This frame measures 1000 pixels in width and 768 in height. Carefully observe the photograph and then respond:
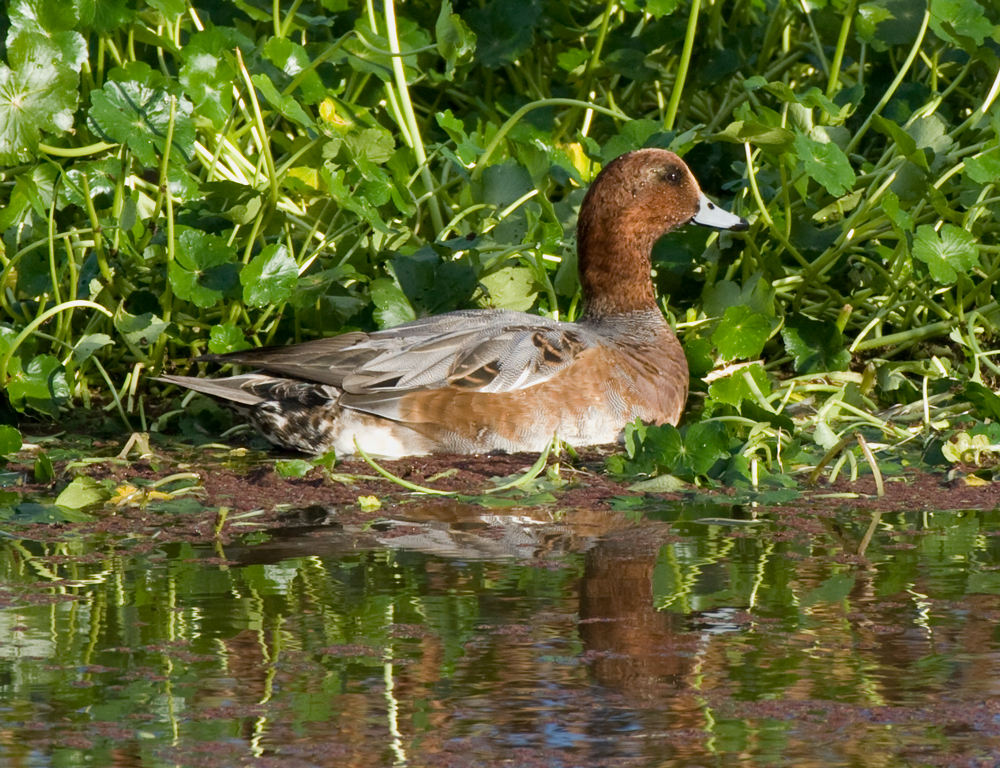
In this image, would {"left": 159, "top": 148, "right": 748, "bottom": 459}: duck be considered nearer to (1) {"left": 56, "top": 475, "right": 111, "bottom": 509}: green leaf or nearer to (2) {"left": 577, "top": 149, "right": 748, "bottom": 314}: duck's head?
(2) {"left": 577, "top": 149, "right": 748, "bottom": 314}: duck's head

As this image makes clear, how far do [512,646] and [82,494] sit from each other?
2.05 metres

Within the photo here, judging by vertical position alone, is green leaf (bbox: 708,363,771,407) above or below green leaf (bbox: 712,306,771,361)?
below

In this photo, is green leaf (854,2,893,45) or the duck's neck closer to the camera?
the duck's neck

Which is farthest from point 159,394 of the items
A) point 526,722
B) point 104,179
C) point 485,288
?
point 526,722

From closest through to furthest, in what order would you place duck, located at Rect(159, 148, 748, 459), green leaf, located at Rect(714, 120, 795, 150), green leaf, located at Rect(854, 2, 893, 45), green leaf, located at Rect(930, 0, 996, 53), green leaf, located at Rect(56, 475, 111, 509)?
1. green leaf, located at Rect(56, 475, 111, 509)
2. duck, located at Rect(159, 148, 748, 459)
3. green leaf, located at Rect(714, 120, 795, 150)
4. green leaf, located at Rect(930, 0, 996, 53)
5. green leaf, located at Rect(854, 2, 893, 45)

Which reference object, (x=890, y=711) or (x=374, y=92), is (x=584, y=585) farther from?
(x=374, y=92)

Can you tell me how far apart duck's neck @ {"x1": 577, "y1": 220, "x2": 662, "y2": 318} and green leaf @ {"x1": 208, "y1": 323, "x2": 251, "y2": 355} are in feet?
4.79

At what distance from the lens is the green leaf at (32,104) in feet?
20.1

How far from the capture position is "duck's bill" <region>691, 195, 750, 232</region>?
6.41 metres

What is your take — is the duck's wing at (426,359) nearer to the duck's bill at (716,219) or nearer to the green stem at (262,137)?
the green stem at (262,137)

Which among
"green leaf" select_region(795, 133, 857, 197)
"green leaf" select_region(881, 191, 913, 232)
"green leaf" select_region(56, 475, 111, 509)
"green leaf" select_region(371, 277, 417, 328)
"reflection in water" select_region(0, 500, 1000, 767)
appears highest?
"green leaf" select_region(795, 133, 857, 197)

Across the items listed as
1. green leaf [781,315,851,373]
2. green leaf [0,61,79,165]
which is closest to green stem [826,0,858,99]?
green leaf [781,315,851,373]

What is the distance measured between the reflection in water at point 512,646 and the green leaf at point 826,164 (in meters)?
2.10

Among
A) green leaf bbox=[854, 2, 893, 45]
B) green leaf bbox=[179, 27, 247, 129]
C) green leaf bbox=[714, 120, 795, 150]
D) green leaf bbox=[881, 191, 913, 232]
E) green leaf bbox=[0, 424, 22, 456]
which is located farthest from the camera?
green leaf bbox=[854, 2, 893, 45]
